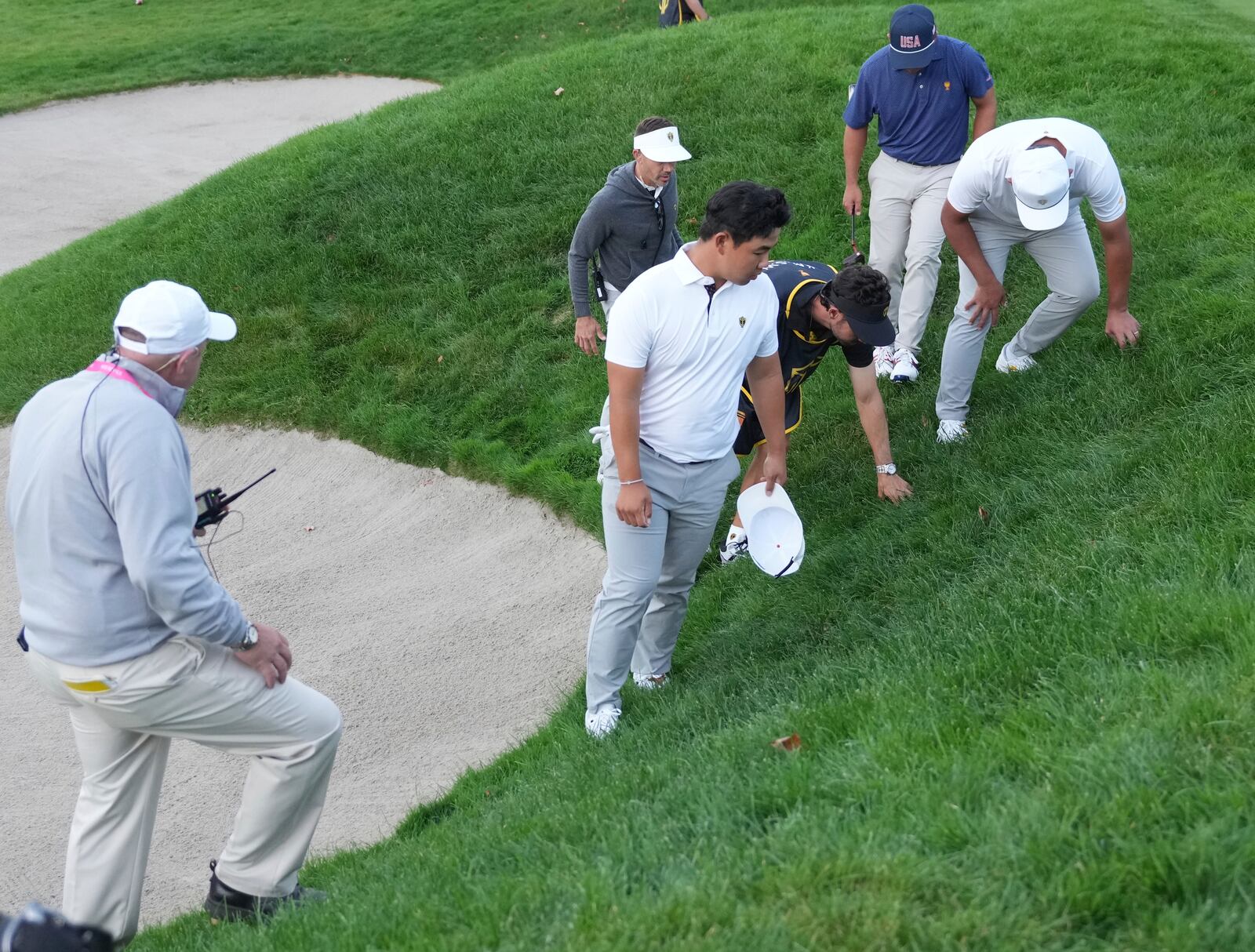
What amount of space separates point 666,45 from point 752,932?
467 inches

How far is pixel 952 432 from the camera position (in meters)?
6.81

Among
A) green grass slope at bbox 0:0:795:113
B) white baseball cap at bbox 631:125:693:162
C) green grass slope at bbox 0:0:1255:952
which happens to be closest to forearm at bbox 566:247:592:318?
white baseball cap at bbox 631:125:693:162

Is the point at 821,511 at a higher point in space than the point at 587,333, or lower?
lower

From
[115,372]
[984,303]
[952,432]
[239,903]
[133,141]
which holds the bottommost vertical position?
[133,141]

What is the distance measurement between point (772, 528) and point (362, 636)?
319 centimetres

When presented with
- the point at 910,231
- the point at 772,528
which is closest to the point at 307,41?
the point at 910,231

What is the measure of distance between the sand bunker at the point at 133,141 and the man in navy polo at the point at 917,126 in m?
11.7

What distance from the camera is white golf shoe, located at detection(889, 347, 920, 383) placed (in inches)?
302

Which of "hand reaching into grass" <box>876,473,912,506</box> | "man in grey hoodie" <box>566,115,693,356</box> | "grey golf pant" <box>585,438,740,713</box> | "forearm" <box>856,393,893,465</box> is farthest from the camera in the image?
"man in grey hoodie" <box>566,115,693,356</box>

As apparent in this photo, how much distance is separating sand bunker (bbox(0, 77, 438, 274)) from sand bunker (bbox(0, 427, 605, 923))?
825 centimetres

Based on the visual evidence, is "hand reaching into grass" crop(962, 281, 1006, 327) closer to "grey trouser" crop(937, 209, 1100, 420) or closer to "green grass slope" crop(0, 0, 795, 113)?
"grey trouser" crop(937, 209, 1100, 420)

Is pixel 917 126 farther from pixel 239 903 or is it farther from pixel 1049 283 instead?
pixel 239 903

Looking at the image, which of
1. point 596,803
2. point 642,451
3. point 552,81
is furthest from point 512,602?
point 552,81

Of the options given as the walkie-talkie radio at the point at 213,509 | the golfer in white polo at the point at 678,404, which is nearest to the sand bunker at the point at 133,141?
the walkie-talkie radio at the point at 213,509
